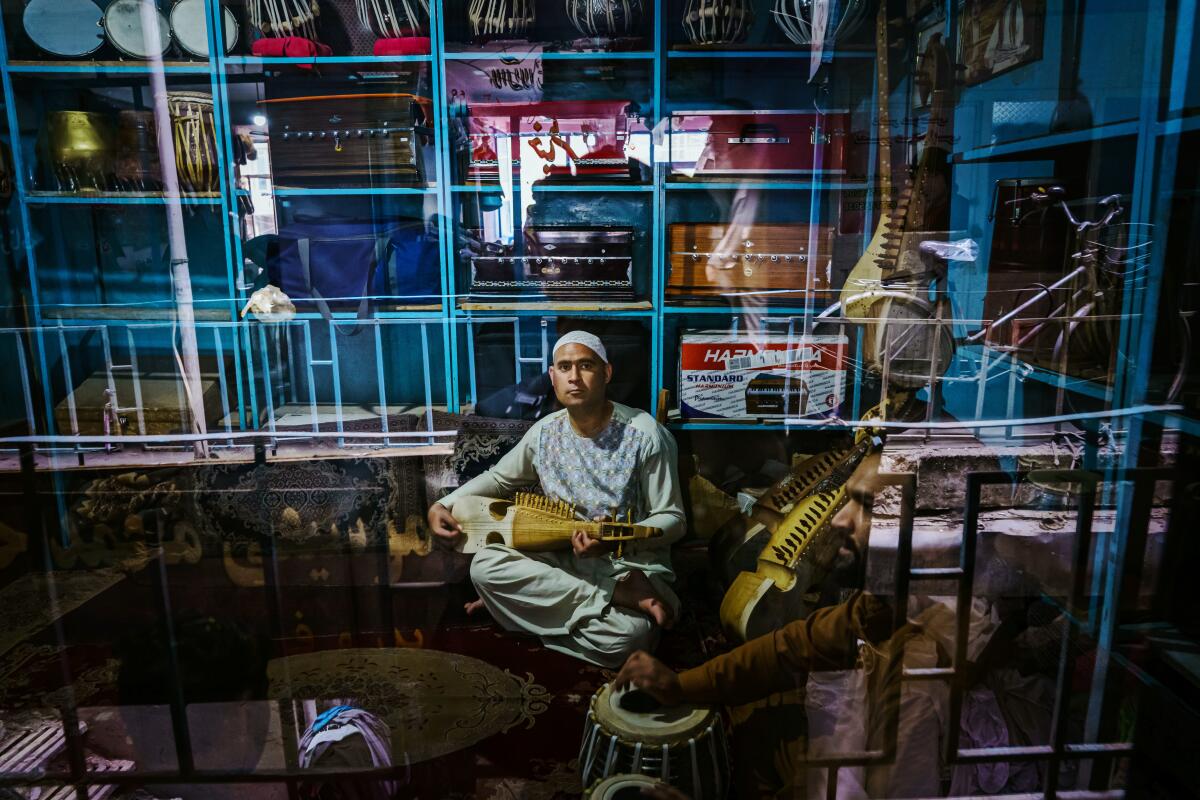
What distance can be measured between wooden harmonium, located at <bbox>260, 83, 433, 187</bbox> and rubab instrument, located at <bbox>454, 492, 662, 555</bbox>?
Answer: 78cm

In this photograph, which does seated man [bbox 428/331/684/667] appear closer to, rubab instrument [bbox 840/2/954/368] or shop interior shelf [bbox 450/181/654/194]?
shop interior shelf [bbox 450/181/654/194]

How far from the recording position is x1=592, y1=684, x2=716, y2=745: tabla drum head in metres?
1.45

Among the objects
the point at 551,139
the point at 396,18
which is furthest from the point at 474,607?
the point at 396,18

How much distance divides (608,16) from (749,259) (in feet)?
2.03

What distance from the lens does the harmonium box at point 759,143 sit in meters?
1.59

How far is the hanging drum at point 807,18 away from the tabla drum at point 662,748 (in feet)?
4.84

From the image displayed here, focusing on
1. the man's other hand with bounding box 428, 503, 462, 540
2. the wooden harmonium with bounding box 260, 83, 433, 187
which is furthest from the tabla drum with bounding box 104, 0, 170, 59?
the man's other hand with bounding box 428, 503, 462, 540

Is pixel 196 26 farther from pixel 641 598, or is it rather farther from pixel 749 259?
pixel 641 598

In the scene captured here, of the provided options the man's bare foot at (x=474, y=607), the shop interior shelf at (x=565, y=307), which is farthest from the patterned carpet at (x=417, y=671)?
the shop interior shelf at (x=565, y=307)

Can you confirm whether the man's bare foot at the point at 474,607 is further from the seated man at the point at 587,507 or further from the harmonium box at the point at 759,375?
the harmonium box at the point at 759,375

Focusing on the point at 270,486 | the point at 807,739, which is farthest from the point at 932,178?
the point at 270,486

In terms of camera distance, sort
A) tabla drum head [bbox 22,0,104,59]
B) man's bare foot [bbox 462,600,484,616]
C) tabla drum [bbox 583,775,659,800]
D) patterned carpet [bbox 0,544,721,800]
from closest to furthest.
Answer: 1. tabla drum [bbox 583,775,659,800]
2. patterned carpet [bbox 0,544,721,800]
3. tabla drum head [bbox 22,0,104,59]
4. man's bare foot [bbox 462,600,484,616]

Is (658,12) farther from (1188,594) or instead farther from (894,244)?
(1188,594)

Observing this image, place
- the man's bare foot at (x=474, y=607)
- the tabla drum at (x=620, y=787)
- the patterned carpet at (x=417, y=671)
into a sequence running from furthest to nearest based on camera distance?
the man's bare foot at (x=474, y=607), the patterned carpet at (x=417, y=671), the tabla drum at (x=620, y=787)
